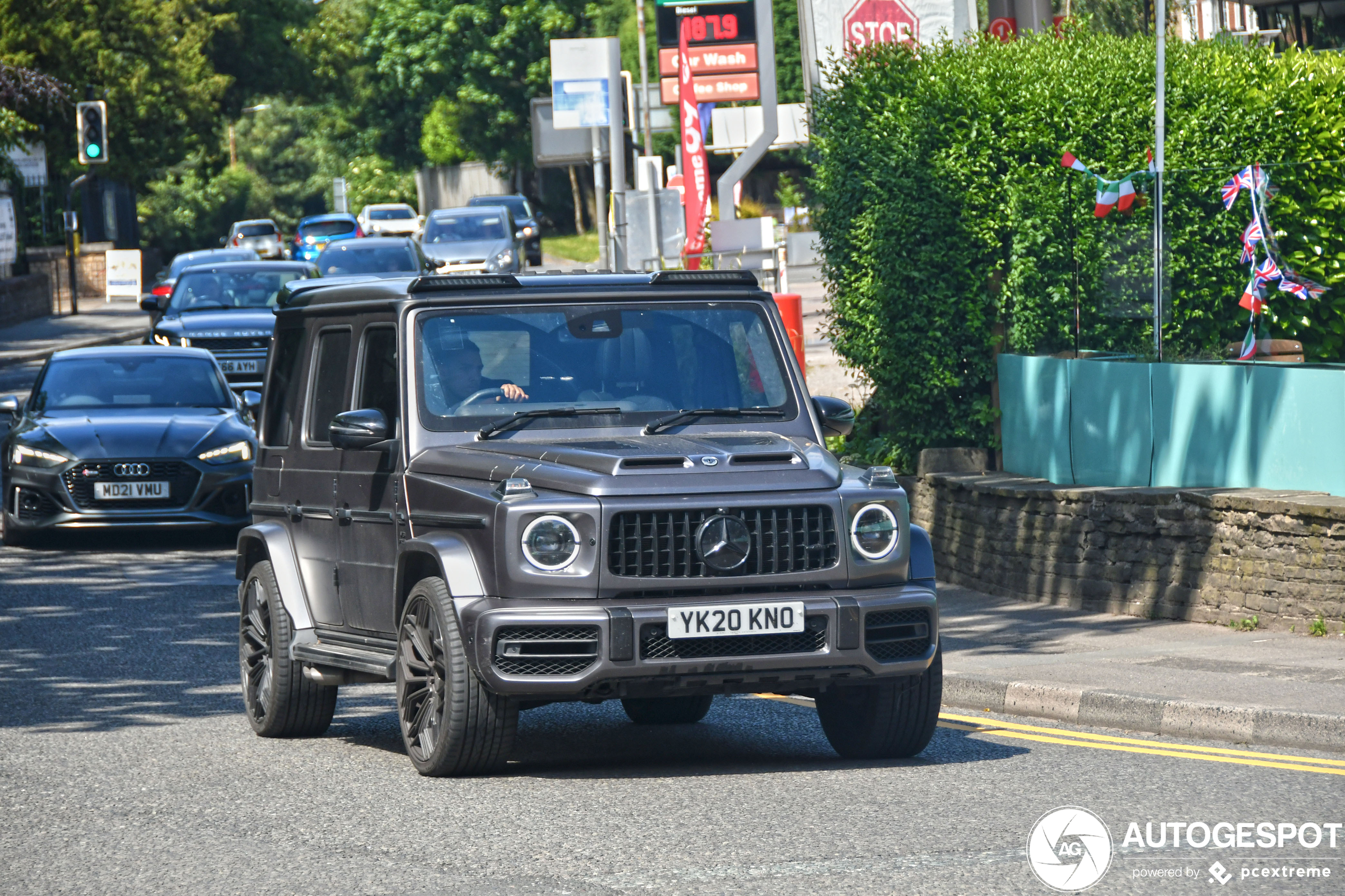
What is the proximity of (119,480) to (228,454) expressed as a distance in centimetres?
87

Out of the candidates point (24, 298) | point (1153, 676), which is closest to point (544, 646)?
point (1153, 676)

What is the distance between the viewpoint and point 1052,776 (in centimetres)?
784

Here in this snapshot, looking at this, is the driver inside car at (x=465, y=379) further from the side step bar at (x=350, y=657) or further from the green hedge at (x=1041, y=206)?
the green hedge at (x=1041, y=206)

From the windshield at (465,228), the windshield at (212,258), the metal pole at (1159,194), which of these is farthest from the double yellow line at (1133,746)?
the windshield at (465,228)

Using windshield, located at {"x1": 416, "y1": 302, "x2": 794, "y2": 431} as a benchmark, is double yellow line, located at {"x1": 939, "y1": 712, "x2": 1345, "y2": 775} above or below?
below

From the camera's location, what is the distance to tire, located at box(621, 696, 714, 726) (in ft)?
31.0

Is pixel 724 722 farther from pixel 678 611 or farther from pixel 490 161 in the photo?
pixel 490 161

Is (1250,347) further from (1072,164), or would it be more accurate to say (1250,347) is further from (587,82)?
(587,82)

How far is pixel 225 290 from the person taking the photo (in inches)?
1014

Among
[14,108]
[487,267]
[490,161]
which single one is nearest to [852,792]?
[487,267]

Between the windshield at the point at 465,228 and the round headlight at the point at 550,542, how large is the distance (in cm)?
3711

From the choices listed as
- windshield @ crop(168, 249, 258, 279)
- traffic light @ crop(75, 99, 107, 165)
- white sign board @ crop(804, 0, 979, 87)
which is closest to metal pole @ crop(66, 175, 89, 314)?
traffic light @ crop(75, 99, 107, 165)

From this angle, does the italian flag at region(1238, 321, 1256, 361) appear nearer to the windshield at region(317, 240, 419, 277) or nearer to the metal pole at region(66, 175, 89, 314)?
the windshield at region(317, 240, 419, 277)

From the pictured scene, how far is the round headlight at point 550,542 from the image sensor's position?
7.33m
